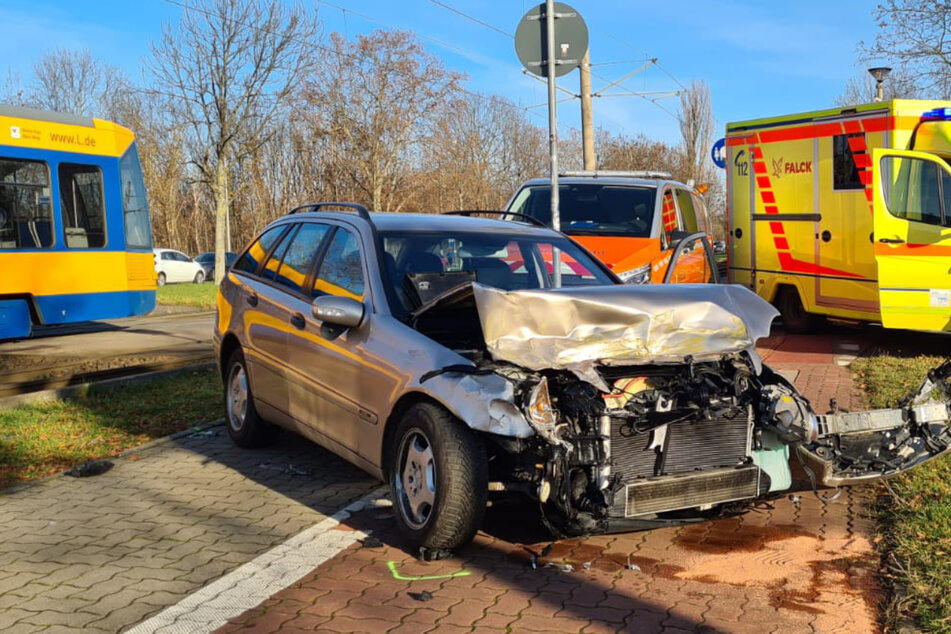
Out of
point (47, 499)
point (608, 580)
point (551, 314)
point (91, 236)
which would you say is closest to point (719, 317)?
point (551, 314)

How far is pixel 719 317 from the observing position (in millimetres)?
4961

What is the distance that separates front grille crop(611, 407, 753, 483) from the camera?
14.9 ft

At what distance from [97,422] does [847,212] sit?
30.2 feet

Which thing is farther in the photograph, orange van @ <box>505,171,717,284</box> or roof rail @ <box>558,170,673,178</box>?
roof rail @ <box>558,170,673,178</box>

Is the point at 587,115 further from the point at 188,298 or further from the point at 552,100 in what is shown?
the point at 552,100

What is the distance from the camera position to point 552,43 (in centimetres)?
850

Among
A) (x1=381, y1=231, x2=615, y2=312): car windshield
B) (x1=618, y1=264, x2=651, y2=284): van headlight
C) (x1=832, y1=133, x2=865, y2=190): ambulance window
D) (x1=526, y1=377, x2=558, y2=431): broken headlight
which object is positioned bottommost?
(x1=526, y1=377, x2=558, y2=431): broken headlight

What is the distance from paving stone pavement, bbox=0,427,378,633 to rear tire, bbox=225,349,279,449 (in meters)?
0.10

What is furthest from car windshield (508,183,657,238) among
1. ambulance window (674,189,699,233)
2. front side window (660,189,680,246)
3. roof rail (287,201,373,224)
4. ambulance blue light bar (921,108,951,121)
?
roof rail (287,201,373,224)

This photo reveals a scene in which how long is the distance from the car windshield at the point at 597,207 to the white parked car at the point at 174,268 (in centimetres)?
3153

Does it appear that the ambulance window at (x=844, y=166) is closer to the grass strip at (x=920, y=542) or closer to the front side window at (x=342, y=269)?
the grass strip at (x=920, y=542)

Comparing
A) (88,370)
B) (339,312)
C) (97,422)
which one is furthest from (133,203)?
(339,312)

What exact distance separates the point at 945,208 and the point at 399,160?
2396cm

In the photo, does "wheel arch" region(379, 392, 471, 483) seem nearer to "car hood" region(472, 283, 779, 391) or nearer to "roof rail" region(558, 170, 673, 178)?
"car hood" region(472, 283, 779, 391)
